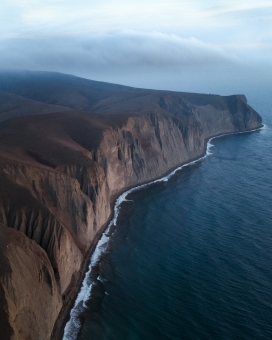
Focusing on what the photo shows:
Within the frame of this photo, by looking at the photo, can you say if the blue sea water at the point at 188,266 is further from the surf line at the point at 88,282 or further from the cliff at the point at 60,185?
the cliff at the point at 60,185

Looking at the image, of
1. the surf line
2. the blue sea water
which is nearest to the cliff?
the surf line

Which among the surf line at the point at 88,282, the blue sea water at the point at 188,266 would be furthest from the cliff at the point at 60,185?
the blue sea water at the point at 188,266

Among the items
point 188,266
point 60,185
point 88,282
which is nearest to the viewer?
point 88,282

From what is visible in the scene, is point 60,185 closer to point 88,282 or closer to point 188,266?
point 88,282

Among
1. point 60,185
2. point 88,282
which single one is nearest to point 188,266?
point 88,282

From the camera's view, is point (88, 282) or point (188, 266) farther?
point (188, 266)
